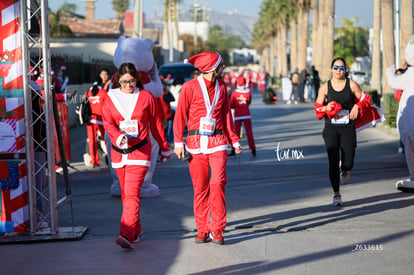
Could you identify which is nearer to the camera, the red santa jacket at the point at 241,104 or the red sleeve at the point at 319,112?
the red sleeve at the point at 319,112

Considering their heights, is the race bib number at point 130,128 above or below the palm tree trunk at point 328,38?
below

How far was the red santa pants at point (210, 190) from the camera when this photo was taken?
786 cm

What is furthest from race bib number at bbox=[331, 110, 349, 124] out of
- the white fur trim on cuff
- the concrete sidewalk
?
the white fur trim on cuff

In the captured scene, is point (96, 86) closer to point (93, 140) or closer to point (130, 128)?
point (93, 140)

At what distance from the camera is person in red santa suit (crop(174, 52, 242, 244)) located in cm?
788

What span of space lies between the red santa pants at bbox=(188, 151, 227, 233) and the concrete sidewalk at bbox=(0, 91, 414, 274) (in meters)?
0.24

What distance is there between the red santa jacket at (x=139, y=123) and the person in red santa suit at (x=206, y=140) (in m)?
0.27

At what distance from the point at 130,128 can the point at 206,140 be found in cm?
74

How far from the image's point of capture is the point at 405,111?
11.0 meters

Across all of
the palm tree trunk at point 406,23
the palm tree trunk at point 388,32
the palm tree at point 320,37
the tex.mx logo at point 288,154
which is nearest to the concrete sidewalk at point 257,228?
the tex.mx logo at point 288,154

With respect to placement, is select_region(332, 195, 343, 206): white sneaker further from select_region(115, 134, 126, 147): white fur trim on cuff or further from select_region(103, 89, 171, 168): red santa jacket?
select_region(115, 134, 126, 147): white fur trim on cuff

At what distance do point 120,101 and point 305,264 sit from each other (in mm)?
2411

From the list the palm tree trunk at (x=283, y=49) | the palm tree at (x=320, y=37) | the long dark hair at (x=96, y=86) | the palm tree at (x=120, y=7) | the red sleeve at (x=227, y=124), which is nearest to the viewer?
the red sleeve at (x=227, y=124)

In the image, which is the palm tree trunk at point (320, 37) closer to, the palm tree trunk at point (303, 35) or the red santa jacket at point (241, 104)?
the palm tree trunk at point (303, 35)
